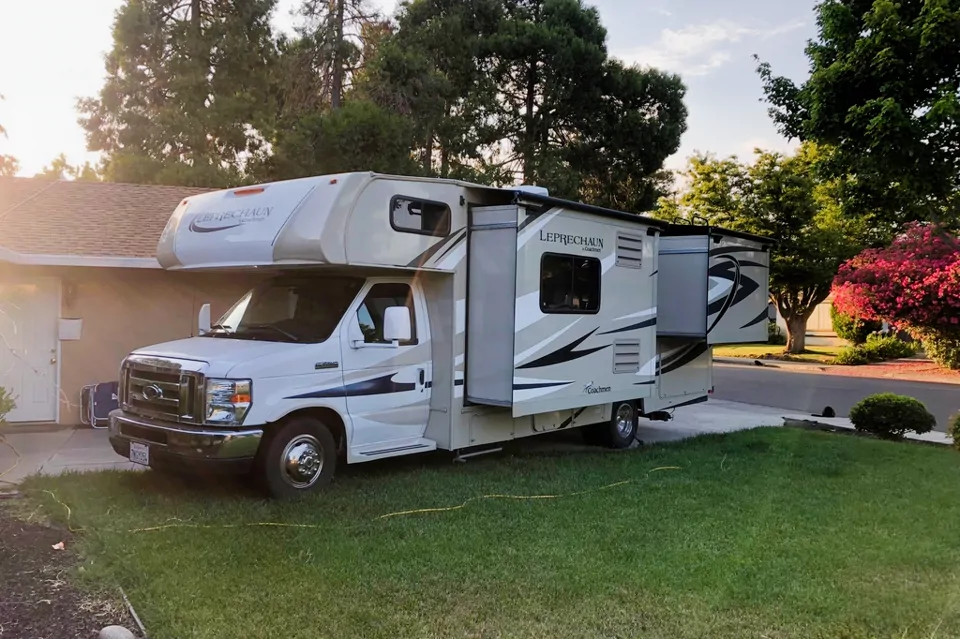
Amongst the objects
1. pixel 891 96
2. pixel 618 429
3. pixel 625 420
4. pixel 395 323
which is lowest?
pixel 618 429

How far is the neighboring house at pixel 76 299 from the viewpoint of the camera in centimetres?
1004

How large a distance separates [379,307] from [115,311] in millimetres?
5508

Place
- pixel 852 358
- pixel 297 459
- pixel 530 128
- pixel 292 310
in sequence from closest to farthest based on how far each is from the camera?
pixel 297 459, pixel 292 310, pixel 530 128, pixel 852 358

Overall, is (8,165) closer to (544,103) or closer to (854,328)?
(544,103)

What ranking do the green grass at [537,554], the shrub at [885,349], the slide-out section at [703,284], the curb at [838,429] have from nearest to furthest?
the green grass at [537,554]
the slide-out section at [703,284]
the curb at [838,429]
the shrub at [885,349]

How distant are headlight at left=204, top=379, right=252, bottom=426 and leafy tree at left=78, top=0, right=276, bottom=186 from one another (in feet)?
50.4

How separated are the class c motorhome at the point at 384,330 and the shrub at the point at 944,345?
1495 cm

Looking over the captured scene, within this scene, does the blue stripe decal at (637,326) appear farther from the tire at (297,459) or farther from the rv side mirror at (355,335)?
the tire at (297,459)

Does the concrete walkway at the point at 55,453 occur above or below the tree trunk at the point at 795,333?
below

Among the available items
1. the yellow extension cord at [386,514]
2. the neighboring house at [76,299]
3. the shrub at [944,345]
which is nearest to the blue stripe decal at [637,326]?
the yellow extension cord at [386,514]

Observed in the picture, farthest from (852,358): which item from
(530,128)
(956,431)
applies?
(956,431)

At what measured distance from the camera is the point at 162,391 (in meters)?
6.36

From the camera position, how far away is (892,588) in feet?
15.6

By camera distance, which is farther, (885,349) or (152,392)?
(885,349)
